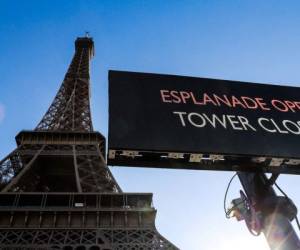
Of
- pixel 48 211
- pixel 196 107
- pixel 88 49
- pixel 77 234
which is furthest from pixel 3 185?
pixel 88 49

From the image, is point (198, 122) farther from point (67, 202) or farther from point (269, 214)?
point (67, 202)

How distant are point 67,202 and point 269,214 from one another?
24.6 metres

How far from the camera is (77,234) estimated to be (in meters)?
23.9

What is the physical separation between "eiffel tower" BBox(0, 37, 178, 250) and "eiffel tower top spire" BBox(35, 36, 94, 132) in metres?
5.18

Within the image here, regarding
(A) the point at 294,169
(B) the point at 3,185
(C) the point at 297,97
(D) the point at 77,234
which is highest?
(B) the point at 3,185

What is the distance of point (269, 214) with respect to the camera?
432 cm

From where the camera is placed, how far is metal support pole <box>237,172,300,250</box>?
3.95 m

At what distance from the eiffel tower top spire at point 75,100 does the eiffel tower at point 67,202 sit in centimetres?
518

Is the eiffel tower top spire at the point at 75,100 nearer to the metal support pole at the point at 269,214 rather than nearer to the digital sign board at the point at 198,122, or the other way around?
the digital sign board at the point at 198,122

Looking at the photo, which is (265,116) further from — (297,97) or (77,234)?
(77,234)

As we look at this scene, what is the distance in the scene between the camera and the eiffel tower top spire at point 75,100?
4375cm

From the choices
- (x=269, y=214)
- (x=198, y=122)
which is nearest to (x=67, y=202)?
(x=198, y=122)

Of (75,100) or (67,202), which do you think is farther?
(75,100)

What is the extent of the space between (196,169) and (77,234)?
20.4 metres
